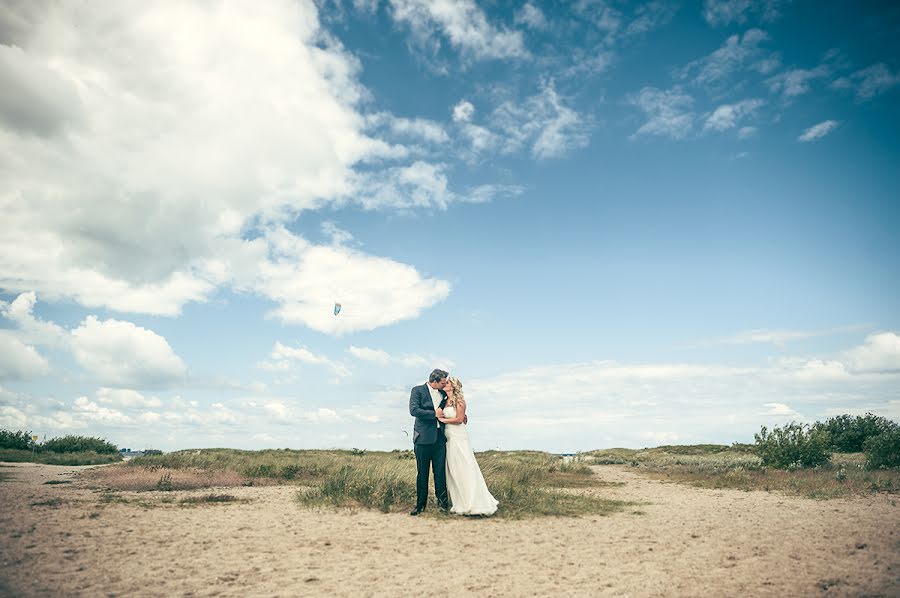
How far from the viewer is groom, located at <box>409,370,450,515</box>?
10.8 meters

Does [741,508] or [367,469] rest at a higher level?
[367,469]

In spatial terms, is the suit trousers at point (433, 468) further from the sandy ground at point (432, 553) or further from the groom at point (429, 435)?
the sandy ground at point (432, 553)

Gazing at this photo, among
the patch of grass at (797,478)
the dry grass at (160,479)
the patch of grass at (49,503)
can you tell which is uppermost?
the patch of grass at (49,503)

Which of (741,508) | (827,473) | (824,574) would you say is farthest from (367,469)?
(827,473)

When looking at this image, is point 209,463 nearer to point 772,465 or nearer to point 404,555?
point 404,555

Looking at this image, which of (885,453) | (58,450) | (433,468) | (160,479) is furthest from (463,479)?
(58,450)

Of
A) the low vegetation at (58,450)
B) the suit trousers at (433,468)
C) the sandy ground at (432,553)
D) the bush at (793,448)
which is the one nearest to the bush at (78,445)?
the low vegetation at (58,450)

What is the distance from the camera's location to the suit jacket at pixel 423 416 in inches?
423

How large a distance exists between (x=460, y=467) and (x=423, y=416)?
4.71ft

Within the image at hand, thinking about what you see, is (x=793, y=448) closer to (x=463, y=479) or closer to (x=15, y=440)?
(x=463, y=479)

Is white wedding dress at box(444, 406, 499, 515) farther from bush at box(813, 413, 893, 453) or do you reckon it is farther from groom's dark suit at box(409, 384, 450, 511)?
bush at box(813, 413, 893, 453)

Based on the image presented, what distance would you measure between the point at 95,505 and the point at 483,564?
28.8ft

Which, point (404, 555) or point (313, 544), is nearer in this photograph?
point (404, 555)

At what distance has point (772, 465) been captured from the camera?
2270 cm
